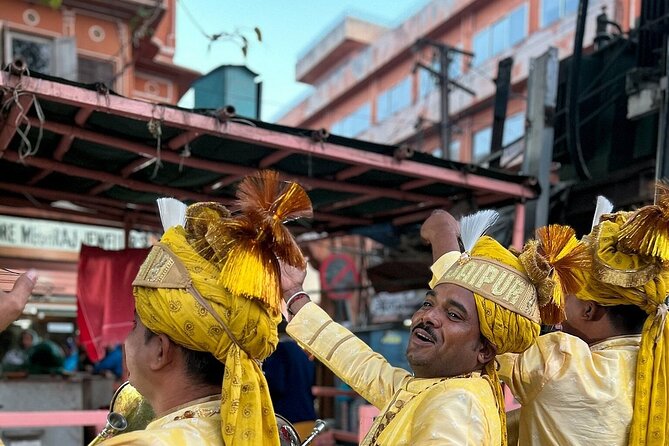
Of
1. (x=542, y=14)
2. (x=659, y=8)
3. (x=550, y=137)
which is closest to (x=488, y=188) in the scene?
(x=550, y=137)

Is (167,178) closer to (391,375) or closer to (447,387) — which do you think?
(391,375)

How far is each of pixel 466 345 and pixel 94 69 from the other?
11382mm

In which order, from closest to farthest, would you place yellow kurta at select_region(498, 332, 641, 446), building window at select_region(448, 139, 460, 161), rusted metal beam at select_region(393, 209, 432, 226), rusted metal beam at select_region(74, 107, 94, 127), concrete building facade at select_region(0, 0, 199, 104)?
yellow kurta at select_region(498, 332, 641, 446), rusted metal beam at select_region(74, 107, 94, 127), rusted metal beam at select_region(393, 209, 432, 226), concrete building facade at select_region(0, 0, 199, 104), building window at select_region(448, 139, 460, 161)

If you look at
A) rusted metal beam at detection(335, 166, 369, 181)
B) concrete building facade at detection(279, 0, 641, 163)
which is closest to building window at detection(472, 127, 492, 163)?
concrete building facade at detection(279, 0, 641, 163)

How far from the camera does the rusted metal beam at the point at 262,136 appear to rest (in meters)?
3.15

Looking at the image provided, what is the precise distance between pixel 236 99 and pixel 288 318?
11.1ft

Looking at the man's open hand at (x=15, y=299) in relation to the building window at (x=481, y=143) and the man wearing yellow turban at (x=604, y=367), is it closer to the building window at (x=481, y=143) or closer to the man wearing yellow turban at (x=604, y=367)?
the man wearing yellow turban at (x=604, y=367)

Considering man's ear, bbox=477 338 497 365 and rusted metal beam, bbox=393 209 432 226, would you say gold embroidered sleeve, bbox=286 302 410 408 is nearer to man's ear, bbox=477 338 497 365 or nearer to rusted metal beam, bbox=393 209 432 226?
man's ear, bbox=477 338 497 365

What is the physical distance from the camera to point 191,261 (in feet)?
5.06

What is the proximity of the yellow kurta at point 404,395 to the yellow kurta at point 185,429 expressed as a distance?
1.71ft

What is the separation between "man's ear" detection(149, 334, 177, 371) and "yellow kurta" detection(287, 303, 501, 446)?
25.9 inches

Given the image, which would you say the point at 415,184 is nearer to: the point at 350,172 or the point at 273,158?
the point at 350,172

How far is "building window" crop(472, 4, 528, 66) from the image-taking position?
18562mm

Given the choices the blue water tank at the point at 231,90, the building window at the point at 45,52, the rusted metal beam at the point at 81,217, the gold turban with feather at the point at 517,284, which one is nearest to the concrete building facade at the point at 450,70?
the building window at the point at 45,52
